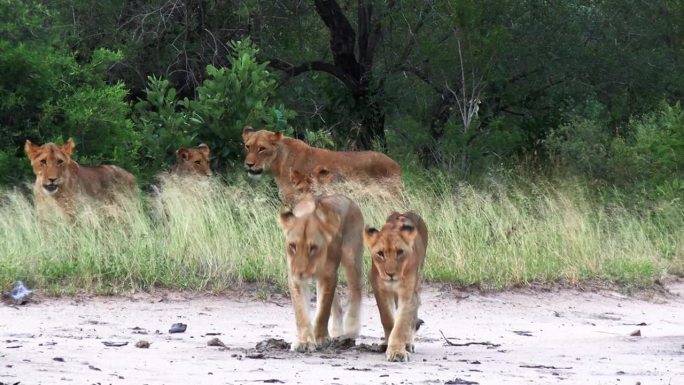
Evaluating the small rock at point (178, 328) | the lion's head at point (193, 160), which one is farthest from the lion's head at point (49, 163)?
the small rock at point (178, 328)

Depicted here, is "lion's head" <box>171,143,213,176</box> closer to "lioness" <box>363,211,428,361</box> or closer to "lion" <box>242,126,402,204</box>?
"lion" <box>242,126,402,204</box>

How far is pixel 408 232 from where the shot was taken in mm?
7875

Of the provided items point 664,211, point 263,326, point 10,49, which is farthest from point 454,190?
point 263,326

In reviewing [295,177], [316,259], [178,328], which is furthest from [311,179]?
[316,259]

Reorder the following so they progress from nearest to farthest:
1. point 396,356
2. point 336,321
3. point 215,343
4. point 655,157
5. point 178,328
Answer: point 396,356, point 215,343, point 336,321, point 178,328, point 655,157

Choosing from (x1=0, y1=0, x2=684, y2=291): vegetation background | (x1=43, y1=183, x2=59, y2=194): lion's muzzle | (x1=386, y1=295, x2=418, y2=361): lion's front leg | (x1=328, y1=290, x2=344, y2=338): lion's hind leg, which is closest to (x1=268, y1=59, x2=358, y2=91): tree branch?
(x1=0, y1=0, x2=684, y2=291): vegetation background

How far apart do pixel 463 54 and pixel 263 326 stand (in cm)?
916

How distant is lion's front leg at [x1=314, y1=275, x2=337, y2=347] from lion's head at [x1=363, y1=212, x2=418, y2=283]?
33 cm

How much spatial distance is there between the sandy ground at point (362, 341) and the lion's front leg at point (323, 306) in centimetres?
17

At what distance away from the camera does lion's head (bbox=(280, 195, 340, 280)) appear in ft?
26.1

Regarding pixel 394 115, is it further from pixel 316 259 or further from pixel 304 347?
pixel 304 347

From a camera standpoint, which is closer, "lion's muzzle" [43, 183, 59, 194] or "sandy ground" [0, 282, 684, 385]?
"sandy ground" [0, 282, 684, 385]

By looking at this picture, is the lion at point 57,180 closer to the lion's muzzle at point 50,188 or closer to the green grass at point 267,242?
the lion's muzzle at point 50,188

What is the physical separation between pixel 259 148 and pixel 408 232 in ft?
23.7
